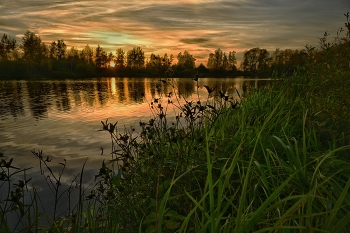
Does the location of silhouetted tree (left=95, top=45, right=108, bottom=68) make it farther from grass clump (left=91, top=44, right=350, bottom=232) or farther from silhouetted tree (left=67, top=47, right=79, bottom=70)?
grass clump (left=91, top=44, right=350, bottom=232)

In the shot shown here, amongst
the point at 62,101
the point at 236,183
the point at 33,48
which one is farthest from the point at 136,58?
the point at 236,183

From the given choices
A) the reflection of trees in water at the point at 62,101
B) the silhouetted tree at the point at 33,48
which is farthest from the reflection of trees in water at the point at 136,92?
the silhouetted tree at the point at 33,48

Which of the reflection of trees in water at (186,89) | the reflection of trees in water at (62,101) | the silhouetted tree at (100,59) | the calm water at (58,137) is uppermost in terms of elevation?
the silhouetted tree at (100,59)

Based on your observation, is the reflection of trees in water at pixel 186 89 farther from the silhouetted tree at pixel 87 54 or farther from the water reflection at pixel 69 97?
the silhouetted tree at pixel 87 54

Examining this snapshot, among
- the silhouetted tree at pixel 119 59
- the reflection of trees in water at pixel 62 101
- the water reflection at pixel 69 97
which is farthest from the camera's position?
the silhouetted tree at pixel 119 59

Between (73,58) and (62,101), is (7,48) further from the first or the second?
(62,101)

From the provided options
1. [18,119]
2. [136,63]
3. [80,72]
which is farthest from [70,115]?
[136,63]

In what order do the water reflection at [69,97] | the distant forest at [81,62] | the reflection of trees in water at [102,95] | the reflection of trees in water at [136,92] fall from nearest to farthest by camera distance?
the water reflection at [69,97]
the reflection of trees in water at [102,95]
the reflection of trees in water at [136,92]
the distant forest at [81,62]

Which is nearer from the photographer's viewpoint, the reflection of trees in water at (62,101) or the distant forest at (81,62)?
the reflection of trees in water at (62,101)

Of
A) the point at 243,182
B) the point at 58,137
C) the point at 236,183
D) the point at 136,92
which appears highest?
the point at 243,182

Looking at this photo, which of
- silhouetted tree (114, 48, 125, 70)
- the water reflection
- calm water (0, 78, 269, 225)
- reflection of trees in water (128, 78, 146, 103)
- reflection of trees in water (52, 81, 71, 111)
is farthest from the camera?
silhouetted tree (114, 48, 125, 70)

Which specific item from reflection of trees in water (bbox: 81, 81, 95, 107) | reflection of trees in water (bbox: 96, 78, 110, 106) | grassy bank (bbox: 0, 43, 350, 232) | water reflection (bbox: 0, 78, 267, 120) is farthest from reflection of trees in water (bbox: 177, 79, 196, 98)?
grassy bank (bbox: 0, 43, 350, 232)

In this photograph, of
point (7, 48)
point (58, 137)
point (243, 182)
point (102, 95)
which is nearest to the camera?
point (243, 182)

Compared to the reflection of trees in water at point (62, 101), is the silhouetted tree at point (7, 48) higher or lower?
higher
